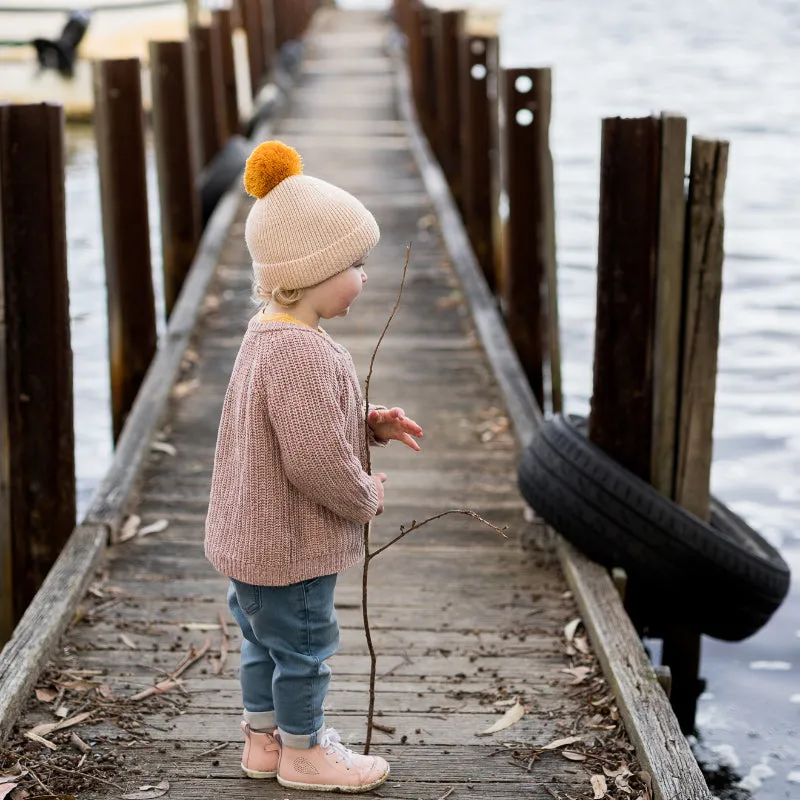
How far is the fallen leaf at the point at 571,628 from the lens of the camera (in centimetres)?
399

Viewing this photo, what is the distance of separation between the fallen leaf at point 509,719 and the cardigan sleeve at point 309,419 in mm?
1008

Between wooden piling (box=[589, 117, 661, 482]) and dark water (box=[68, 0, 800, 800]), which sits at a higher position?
wooden piling (box=[589, 117, 661, 482])

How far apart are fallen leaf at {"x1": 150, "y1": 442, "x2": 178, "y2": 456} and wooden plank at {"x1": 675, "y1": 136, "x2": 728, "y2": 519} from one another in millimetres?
2234

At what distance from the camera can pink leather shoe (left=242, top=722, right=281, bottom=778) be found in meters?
3.18

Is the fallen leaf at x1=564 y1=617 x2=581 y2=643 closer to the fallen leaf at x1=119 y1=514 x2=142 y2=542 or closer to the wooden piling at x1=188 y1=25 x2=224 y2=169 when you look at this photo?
the fallen leaf at x1=119 y1=514 x2=142 y2=542

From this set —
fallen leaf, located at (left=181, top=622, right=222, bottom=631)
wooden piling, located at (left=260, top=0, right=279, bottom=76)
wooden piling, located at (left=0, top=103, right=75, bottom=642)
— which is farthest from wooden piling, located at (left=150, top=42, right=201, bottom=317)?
wooden piling, located at (left=260, top=0, right=279, bottom=76)

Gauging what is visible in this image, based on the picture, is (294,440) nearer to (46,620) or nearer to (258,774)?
(258,774)

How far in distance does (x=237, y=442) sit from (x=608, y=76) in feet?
86.8

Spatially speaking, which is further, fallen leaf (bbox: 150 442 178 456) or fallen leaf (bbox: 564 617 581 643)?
fallen leaf (bbox: 150 442 178 456)

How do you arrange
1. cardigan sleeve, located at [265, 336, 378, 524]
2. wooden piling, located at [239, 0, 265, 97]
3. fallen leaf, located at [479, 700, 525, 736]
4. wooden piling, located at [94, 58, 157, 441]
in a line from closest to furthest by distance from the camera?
1. cardigan sleeve, located at [265, 336, 378, 524]
2. fallen leaf, located at [479, 700, 525, 736]
3. wooden piling, located at [94, 58, 157, 441]
4. wooden piling, located at [239, 0, 265, 97]

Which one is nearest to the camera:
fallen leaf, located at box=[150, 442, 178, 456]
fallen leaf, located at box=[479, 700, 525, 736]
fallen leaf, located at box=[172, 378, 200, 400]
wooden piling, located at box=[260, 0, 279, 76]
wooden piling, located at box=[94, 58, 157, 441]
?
fallen leaf, located at box=[479, 700, 525, 736]

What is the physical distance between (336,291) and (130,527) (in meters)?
2.25

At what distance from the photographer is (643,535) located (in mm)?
4309

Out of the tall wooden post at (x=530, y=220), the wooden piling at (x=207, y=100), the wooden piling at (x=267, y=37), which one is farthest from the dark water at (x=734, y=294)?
the wooden piling at (x=267, y=37)
